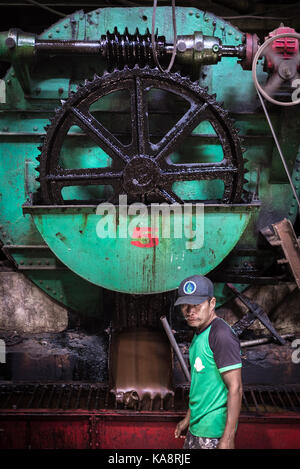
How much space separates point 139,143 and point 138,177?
0.78ft

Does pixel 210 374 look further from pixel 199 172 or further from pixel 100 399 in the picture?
pixel 199 172

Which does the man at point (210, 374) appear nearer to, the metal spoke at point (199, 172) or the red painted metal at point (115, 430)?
the red painted metal at point (115, 430)

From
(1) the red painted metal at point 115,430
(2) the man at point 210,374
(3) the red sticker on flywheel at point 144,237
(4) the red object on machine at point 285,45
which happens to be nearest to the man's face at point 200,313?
(2) the man at point 210,374

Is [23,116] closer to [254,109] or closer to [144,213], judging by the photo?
[144,213]

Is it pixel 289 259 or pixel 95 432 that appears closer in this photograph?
pixel 95 432

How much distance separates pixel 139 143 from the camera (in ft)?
10.2

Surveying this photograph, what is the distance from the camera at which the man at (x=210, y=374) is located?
6.50 ft

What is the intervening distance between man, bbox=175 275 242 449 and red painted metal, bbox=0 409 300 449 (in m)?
0.82

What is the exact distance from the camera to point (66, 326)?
13.6 feet

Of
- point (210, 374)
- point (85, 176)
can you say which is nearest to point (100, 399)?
point (210, 374)

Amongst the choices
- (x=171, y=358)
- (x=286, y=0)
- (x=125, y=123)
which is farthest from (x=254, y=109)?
(x=171, y=358)

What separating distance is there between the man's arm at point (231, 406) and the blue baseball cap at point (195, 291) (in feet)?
1.21

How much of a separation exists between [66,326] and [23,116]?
1911mm
